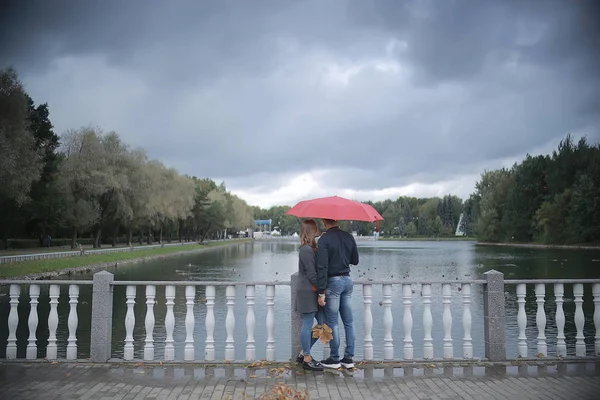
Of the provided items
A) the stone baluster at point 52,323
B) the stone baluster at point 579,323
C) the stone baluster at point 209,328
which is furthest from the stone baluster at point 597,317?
the stone baluster at point 52,323

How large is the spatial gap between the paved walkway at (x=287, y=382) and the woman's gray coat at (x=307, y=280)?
90cm

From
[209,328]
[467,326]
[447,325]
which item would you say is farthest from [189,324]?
[467,326]

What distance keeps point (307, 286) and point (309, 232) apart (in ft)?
2.39

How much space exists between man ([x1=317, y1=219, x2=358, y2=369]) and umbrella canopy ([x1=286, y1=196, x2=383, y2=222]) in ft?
0.75

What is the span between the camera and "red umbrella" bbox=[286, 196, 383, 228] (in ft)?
23.0

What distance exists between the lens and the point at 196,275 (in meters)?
33.4

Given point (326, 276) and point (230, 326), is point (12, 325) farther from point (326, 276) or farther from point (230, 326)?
point (326, 276)

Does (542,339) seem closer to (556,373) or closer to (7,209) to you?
(556,373)

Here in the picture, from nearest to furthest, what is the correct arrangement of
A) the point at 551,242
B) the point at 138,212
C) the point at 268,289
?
the point at 268,289 < the point at 138,212 < the point at 551,242

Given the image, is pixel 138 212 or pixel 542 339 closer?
pixel 542 339

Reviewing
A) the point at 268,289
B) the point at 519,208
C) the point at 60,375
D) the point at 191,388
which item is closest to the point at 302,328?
the point at 268,289

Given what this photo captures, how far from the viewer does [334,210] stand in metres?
7.08

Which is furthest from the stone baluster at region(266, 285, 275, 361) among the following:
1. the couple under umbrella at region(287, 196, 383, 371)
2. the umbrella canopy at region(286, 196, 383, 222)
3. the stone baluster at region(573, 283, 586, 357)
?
the stone baluster at region(573, 283, 586, 357)

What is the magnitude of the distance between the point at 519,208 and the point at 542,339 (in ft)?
278
